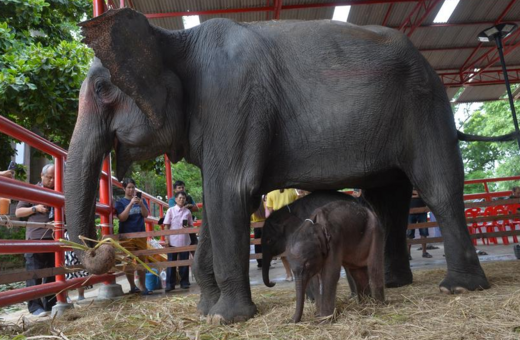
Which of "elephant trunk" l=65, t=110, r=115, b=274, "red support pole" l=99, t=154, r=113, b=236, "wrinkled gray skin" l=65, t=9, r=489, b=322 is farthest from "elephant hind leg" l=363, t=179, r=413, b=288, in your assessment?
"red support pole" l=99, t=154, r=113, b=236

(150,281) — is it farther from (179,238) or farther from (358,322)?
(358,322)

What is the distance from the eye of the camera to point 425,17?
42.4 feet

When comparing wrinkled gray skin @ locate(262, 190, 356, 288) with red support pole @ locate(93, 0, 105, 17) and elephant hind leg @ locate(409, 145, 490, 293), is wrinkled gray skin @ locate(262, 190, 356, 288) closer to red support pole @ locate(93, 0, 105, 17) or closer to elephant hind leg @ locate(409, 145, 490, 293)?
elephant hind leg @ locate(409, 145, 490, 293)

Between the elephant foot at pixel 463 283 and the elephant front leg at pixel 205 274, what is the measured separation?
1.65 m

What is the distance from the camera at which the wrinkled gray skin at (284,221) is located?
3.25m

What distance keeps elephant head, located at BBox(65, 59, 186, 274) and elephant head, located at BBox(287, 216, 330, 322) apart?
1149 millimetres

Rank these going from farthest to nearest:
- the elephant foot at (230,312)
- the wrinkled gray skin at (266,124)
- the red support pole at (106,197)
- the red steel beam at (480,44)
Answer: the red steel beam at (480,44) < the red support pole at (106,197) < the wrinkled gray skin at (266,124) < the elephant foot at (230,312)

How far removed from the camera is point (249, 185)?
3080 mm

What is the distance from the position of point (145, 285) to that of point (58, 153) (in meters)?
2.62

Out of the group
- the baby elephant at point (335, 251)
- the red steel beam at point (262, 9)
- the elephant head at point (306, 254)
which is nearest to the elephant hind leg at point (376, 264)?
the baby elephant at point (335, 251)

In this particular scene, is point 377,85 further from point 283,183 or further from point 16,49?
point 16,49

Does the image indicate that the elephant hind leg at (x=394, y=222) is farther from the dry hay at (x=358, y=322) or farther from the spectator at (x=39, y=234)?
the spectator at (x=39, y=234)

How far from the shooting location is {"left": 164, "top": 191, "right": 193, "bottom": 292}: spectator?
20.3 feet

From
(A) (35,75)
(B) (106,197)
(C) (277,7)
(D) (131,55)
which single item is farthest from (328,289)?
(C) (277,7)
